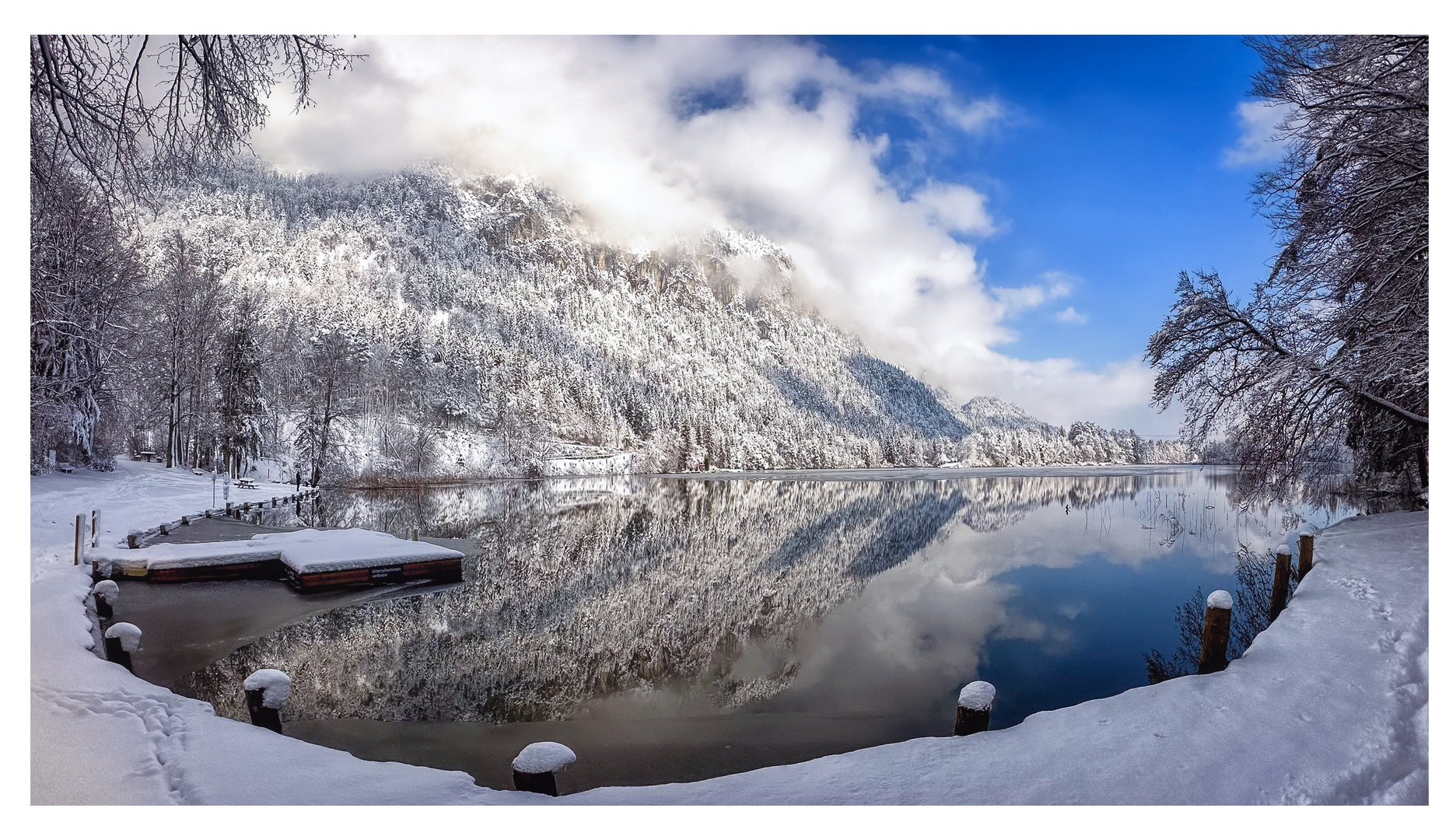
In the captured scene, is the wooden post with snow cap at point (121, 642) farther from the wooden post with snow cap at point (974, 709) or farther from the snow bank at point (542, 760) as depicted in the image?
the wooden post with snow cap at point (974, 709)

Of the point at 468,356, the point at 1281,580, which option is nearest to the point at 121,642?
the point at 1281,580

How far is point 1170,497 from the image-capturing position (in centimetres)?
2092

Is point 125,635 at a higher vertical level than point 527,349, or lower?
lower

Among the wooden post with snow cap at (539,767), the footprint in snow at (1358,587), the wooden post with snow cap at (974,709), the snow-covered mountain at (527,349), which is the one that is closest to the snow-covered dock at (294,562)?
the snow-covered mountain at (527,349)

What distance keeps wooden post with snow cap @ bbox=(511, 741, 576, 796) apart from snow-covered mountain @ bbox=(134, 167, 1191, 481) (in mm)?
4657

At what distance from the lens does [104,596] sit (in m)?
5.45

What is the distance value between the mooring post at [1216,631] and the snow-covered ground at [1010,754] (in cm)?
35

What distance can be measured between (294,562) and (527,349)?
5474cm

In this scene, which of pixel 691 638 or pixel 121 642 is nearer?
pixel 121 642

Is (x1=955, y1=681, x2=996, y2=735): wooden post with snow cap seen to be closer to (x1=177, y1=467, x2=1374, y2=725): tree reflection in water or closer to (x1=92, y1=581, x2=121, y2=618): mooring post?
(x1=177, y1=467, x2=1374, y2=725): tree reflection in water

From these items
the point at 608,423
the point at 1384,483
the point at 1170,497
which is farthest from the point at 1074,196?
the point at 608,423

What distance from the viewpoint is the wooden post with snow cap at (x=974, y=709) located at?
3.09 m

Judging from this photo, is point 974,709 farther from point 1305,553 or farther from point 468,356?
point 468,356
